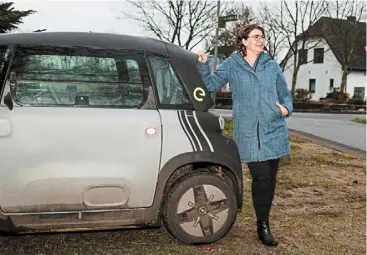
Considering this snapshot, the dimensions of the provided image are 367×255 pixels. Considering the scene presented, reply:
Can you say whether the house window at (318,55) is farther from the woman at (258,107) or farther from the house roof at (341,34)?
the woman at (258,107)

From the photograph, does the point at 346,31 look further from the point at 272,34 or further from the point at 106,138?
the point at 106,138

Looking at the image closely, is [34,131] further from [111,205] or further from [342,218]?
[342,218]

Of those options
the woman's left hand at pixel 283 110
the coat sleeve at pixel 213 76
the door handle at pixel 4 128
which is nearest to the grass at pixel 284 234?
the door handle at pixel 4 128

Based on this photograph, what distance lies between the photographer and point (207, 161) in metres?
3.62

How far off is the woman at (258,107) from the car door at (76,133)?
2.23 feet

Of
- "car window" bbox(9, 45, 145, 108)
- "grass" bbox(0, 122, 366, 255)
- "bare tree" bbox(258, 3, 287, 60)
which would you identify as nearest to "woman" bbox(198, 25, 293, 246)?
"grass" bbox(0, 122, 366, 255)

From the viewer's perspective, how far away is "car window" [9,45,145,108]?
3.35 meters

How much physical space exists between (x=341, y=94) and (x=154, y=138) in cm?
3979

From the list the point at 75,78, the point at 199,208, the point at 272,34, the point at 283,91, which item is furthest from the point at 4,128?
the point at 272,34

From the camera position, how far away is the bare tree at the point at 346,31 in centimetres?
4097

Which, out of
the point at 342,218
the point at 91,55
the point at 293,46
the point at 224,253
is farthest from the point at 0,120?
the point at 293,46

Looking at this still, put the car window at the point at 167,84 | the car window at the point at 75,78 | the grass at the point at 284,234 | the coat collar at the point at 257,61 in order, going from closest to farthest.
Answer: the car window at the point at 75,78
the car window at the point at 167,84
the grass at the point at 284,234
the coat collar at the point at 257,61

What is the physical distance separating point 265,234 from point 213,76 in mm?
1359

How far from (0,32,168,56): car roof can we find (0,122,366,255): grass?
60.5 inches
